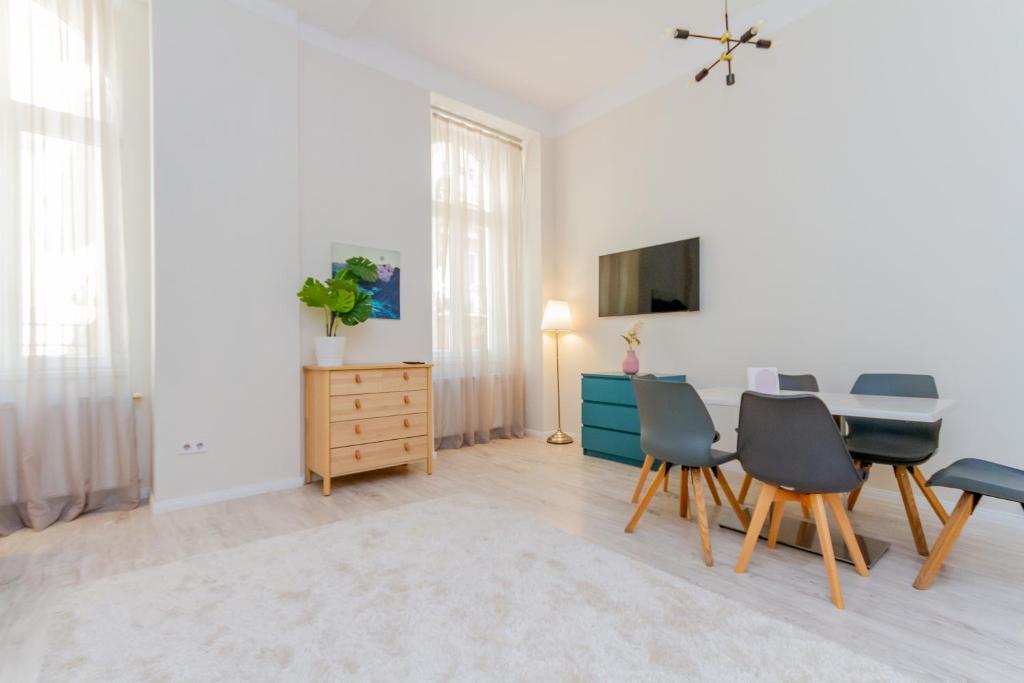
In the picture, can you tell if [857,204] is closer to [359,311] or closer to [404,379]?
[404,379]

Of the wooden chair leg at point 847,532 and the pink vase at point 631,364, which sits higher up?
the pink vase at point 631,364

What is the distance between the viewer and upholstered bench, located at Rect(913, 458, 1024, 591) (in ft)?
5.74

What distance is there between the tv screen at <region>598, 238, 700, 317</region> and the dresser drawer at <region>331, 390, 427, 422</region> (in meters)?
2.04

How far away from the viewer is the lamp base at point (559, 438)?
4777mm

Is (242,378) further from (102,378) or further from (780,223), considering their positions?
(780,223)

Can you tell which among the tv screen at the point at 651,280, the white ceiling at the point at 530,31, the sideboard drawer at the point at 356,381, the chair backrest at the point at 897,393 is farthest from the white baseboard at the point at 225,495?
the chair backrest at the point at 897,393

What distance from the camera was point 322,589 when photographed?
1894mm

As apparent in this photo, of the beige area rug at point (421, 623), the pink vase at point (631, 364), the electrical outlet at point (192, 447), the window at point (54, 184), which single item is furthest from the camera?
the pink vase at point (631, 364)

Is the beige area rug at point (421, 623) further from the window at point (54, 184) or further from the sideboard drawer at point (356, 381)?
the window at point (54, 184)

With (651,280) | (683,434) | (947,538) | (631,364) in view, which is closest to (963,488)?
(947,538)

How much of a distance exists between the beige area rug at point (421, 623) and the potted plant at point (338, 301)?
142 cm

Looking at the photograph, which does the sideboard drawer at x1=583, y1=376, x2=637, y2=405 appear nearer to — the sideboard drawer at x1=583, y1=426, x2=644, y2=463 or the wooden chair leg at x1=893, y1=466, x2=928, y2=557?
the sideboard drawer at x1=583, y1=426, x2=644, y2=463

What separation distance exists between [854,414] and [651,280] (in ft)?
8.14

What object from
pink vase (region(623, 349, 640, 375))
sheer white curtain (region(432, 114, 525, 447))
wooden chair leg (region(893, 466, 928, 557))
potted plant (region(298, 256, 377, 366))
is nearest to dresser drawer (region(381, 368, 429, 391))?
potted plant (region(298, 256, 377, 366))
